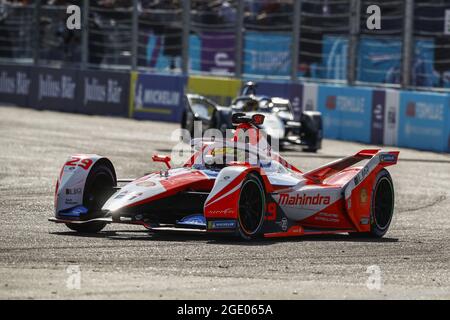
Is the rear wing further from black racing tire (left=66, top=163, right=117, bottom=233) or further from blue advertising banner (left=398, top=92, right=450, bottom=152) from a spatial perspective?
blue advertising banner (left=398, top=92, right=450, bottom=152)

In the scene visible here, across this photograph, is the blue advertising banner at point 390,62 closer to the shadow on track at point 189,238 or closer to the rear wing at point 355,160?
the rear wing at point 355,160

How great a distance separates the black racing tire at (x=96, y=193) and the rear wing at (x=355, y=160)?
2.05 m

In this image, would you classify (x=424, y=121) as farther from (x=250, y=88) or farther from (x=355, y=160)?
(x=355, y=160)

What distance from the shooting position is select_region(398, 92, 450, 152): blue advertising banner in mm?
23984

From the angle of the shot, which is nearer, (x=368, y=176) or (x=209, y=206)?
(x=209, y=206)

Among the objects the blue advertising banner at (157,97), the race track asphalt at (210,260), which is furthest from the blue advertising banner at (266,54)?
the race track asphalt at (210,260)

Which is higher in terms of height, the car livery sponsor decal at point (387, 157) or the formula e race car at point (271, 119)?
the car livery sponsor decal at point (387, 157)

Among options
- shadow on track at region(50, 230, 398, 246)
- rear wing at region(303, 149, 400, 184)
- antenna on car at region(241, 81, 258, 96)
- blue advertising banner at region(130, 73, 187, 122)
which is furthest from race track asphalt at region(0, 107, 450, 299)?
blue advertising banner at region(130, 73, 187, 122)

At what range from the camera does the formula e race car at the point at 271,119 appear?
2269 cm

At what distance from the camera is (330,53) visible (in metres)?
27.0

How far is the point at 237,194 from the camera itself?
10711 mm

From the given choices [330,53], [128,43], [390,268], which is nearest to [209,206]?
[390,268]

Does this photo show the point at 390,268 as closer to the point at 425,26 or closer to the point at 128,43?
the point at 425,26

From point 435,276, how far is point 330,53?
1793 centimetres
